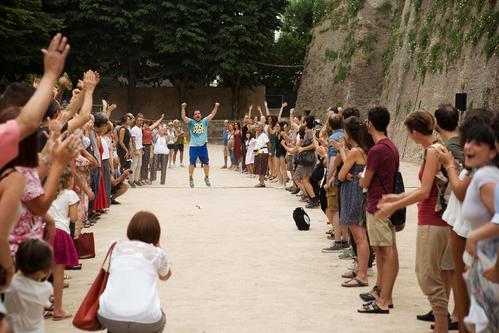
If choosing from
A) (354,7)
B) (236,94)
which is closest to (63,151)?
(354,7)

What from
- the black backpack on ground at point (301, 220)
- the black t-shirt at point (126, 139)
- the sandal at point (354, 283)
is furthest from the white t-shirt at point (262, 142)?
the sandal at point (354, 283)

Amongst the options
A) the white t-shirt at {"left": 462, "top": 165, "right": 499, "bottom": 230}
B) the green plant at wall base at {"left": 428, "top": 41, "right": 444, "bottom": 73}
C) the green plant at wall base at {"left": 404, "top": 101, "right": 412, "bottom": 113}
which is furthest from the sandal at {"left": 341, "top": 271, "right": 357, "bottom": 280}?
the green plant at wall base at {"left": 404, "top": 101, "right": 412, "bottom": 113}

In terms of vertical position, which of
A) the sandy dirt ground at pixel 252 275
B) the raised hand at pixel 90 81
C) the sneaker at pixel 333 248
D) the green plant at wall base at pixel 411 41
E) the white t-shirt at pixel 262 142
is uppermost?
the green plant at wall base at pixel 411 41

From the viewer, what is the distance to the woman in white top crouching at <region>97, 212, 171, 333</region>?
5.26 metres

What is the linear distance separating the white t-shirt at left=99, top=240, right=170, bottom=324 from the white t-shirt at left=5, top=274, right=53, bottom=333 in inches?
21.2

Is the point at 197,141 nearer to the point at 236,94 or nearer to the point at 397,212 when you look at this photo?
the point at 397,212

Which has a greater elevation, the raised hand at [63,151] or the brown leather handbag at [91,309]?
the raised hand at [63,151]

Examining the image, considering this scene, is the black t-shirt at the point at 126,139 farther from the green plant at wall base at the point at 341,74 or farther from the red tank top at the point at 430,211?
the green plant at wall base at the point at 341,74

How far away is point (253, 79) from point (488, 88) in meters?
32.5

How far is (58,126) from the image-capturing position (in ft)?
18.5

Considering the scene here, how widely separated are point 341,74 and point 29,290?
3714 centimetres

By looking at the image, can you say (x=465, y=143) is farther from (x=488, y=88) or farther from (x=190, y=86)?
(x=190, y=86)

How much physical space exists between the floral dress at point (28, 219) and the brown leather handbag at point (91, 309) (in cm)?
70

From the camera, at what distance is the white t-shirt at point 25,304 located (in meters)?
4.79
